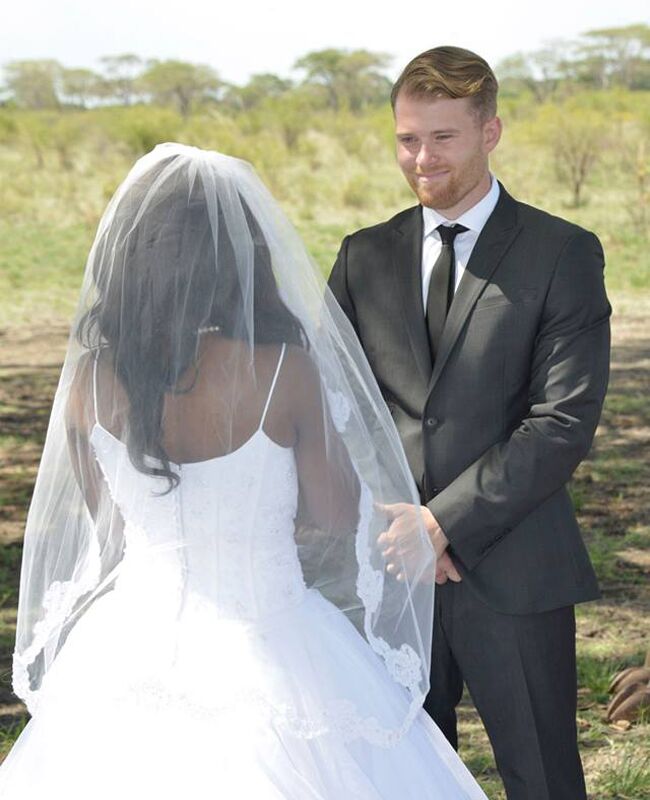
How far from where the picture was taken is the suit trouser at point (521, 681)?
3.09 m

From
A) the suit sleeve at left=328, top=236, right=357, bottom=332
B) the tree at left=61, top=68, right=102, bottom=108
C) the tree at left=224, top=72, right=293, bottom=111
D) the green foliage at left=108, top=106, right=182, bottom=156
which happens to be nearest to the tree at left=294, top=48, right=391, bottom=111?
the tree at left=224, top=72, right=293, bottom=111

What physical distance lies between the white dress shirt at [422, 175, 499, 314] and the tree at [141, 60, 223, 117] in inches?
2185

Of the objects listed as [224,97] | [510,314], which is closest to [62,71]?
[224,97]

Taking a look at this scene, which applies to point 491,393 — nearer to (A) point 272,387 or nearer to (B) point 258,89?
(A) point 272,387

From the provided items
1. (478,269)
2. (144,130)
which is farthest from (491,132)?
(144,130)

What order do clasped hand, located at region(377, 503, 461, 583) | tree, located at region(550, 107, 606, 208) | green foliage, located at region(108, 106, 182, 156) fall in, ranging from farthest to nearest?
1. green foliage, located at region(108, 106, 182, 156)
2. tree, located at region(550, 107, 606, 208)
3. clasped hand, located at region(377, 503, 461, 583)

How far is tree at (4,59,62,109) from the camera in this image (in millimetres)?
55812

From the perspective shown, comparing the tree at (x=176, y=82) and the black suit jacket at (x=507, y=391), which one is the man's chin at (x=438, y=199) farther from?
the tree at (x=176, y=82)

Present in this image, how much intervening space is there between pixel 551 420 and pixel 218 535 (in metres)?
0.78

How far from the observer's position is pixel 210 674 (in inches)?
102

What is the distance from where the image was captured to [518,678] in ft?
10.1

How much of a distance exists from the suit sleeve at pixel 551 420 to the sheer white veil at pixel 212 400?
15cm

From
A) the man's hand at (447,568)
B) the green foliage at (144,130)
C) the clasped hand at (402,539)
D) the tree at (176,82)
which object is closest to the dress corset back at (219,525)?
the clasped hand at (402,539)

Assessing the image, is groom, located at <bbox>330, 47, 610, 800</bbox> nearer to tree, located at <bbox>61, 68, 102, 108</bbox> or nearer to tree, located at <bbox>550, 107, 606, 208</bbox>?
tree, located at <bbox>550, 107, 606, 208</bbox>
